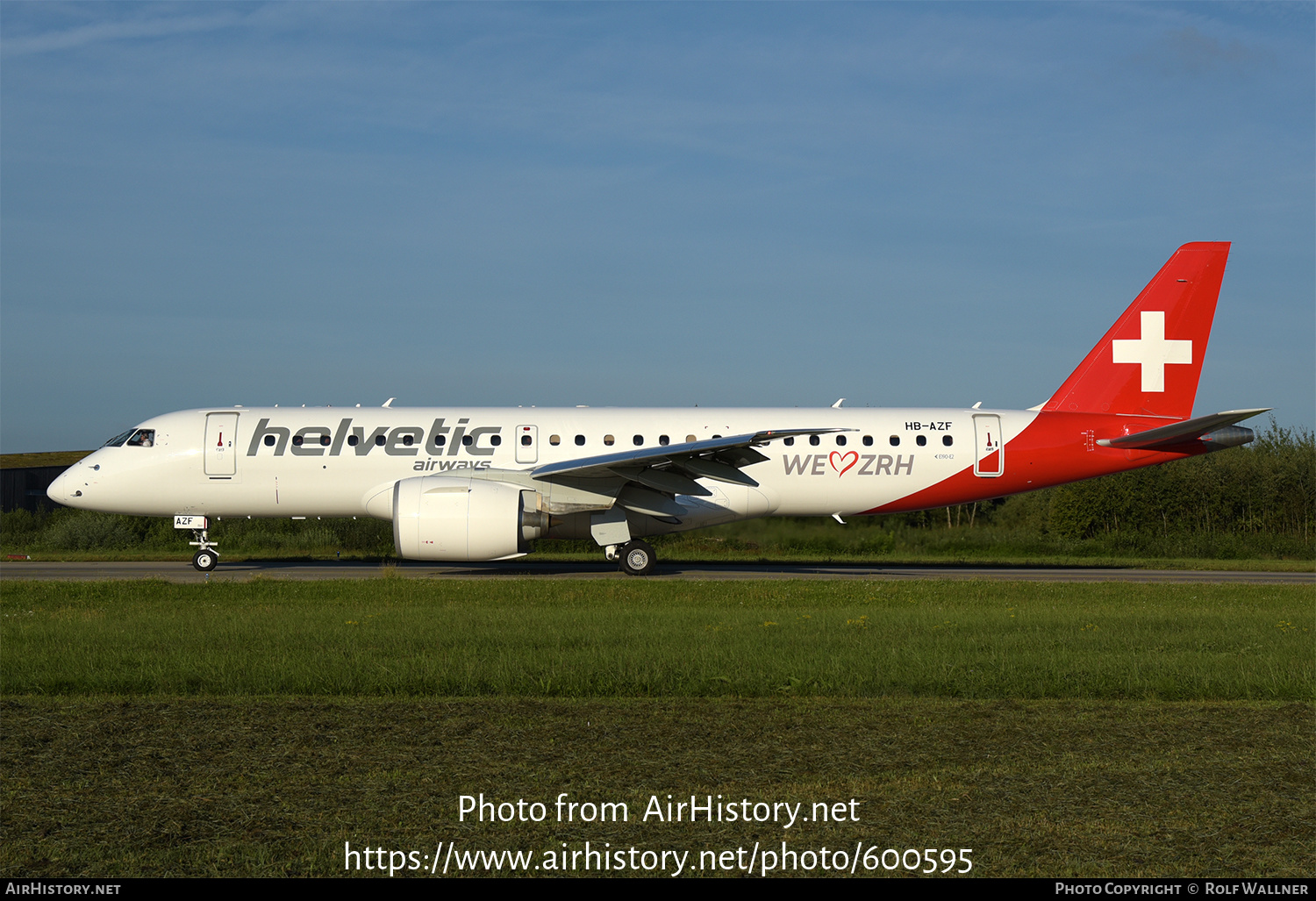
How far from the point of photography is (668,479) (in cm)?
2030

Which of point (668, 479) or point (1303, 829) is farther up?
point (668, 479)

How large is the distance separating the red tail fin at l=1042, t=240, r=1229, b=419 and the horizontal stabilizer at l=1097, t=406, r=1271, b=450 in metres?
0.85

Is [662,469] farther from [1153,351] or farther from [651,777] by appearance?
[651,777]

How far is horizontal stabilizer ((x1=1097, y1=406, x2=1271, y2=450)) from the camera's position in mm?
20055

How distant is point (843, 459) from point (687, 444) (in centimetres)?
349

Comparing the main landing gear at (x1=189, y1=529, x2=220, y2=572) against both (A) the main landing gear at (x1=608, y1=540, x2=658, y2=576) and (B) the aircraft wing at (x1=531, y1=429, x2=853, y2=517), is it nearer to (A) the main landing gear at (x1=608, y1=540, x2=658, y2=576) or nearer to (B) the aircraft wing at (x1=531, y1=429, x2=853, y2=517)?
(B) the aircraft wing at (x1=531, y1=429, x2=853, y2=517)

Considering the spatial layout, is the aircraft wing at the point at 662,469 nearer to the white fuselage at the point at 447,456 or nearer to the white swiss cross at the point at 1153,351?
the white fuselage at the point at 447,456

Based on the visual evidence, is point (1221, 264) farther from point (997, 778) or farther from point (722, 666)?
point (997, 778)

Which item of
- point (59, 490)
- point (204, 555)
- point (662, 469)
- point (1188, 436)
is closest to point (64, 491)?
point (59, 490)

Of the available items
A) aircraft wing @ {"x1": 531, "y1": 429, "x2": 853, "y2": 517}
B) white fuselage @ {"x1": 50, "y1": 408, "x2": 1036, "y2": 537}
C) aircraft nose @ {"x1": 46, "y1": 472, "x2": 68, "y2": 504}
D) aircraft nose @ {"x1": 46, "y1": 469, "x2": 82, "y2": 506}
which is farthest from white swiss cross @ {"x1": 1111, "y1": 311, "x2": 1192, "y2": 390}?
aircraft nose @ {"x1": 46, "y1": 472, "x2": 68, "y2": 504}

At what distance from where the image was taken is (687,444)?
2031 cm

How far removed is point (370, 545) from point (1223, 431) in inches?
832

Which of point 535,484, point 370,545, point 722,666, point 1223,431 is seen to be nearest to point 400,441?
point 535,484
